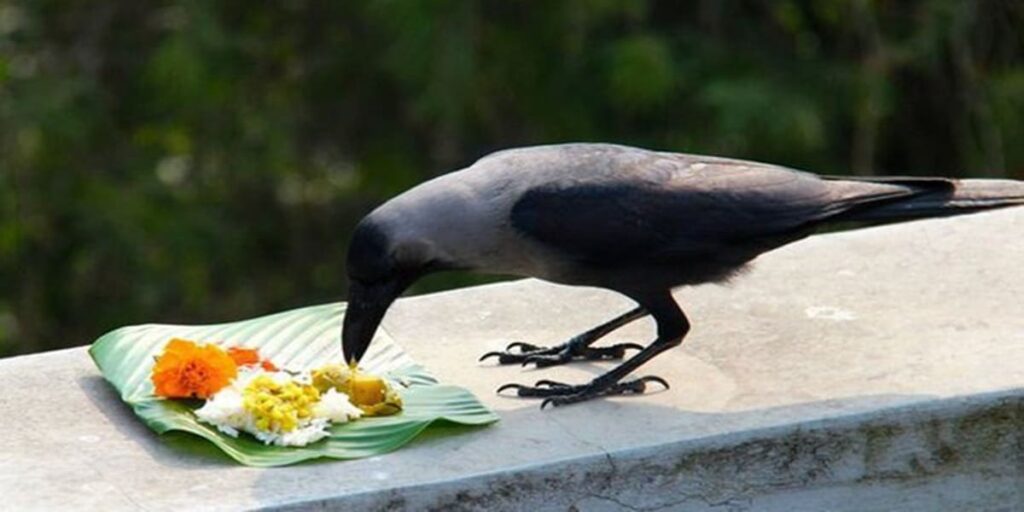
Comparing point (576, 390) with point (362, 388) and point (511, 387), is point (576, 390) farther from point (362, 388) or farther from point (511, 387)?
point (362, 388)

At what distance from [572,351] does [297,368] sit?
728 mm

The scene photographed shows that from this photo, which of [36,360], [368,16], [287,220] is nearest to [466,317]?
[36,360]

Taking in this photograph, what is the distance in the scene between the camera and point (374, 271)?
541 centimetres

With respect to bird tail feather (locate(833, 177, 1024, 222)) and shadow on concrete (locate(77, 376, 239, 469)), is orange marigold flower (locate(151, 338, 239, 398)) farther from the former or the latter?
bird tail feather (locate(833, 177, 1024, 222))

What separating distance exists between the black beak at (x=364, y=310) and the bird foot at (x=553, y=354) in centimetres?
41

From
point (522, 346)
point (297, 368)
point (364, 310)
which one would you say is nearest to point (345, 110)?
point (522, 346)

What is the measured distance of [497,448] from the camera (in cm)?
507

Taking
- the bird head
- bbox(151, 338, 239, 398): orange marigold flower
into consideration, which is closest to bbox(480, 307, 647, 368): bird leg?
the bird head

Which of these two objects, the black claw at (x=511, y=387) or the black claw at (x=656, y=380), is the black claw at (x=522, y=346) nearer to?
the black claw at (x=511, y=387)

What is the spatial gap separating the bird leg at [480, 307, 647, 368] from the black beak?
1.37 ft

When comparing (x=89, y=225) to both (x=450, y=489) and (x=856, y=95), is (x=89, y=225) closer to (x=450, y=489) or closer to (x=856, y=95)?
(x=856, y=95)

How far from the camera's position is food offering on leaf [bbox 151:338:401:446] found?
16.7 ft

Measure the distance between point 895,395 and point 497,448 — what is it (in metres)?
1.00

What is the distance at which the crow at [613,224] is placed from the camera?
5.41 metres
